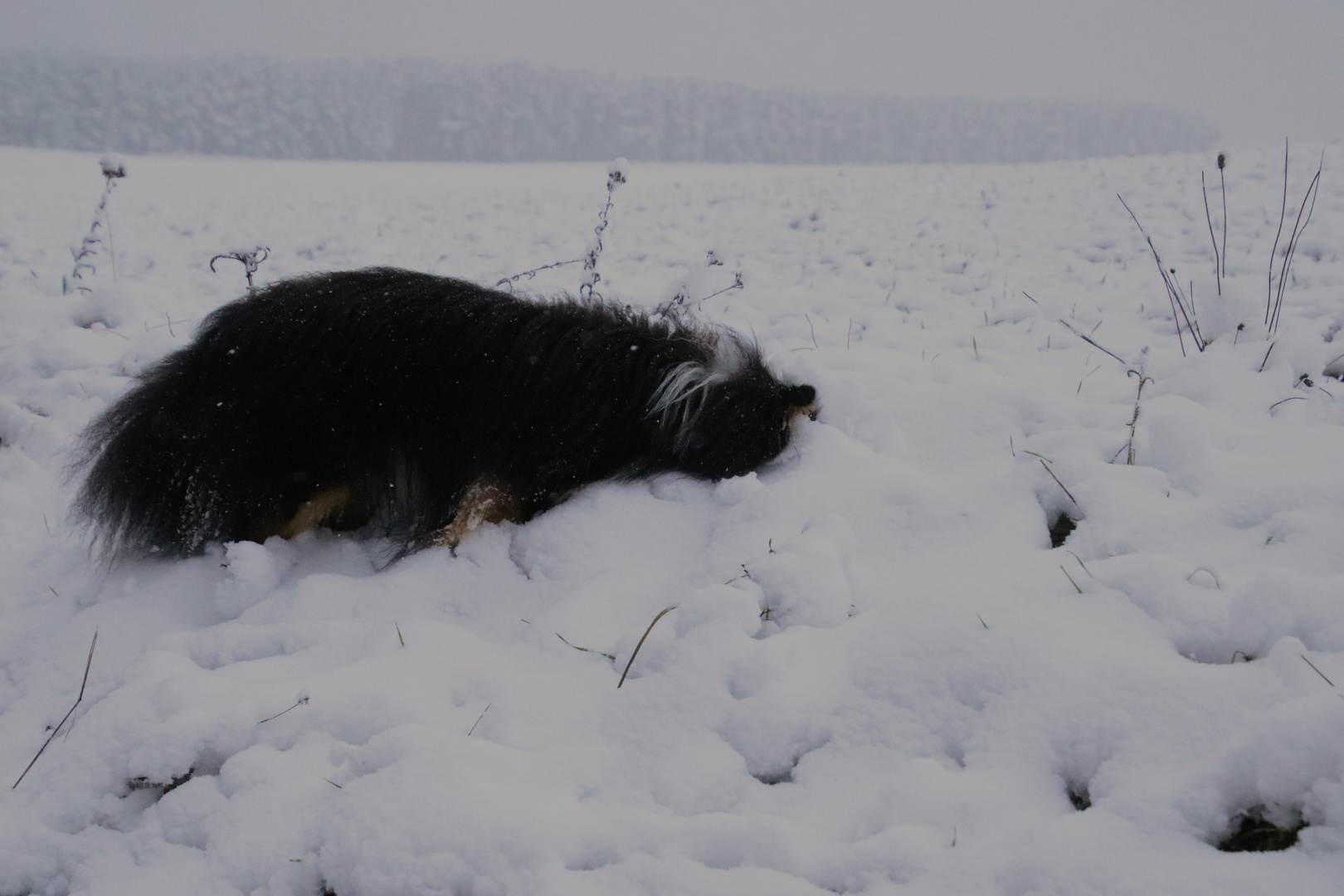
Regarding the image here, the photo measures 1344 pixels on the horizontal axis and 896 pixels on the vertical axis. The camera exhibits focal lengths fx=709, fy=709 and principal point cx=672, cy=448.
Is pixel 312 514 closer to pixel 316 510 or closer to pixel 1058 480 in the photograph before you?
pixel 316 510

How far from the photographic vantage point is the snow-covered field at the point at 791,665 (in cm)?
125

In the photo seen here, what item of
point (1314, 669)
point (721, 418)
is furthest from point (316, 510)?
point (1314, 669)

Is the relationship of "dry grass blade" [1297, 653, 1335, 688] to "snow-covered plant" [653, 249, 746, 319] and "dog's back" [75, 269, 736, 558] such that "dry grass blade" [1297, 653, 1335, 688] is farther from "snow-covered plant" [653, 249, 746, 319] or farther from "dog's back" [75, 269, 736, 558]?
"snow-covered plant" [653, 249, 746, 319]

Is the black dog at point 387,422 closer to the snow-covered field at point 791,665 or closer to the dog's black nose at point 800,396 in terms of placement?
the dog's black nose at point 800,396

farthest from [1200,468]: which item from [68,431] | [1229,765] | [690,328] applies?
[68,431]

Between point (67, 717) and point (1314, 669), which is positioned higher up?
point (1314, 669)

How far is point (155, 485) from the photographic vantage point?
2506 mm

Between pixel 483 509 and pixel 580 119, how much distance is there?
3677 cm

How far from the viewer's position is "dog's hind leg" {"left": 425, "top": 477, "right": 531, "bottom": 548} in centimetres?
253

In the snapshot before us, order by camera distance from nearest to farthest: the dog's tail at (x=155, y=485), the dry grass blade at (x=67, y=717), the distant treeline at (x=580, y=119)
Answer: the dry grass blade at (x=67, y=717)
the dog's tail at (x=155, y=485)
the distant treeline at (x=580, y=119)

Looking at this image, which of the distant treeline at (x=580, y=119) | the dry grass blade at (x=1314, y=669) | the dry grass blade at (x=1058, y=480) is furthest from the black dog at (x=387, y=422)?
the distant treeline at (x=580, y=119)

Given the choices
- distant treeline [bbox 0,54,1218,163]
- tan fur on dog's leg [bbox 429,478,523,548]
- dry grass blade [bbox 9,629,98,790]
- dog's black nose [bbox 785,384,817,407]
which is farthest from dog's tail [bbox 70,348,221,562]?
distant treeline [bbox 0,54,1218,163]

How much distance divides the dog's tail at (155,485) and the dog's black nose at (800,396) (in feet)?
7.04

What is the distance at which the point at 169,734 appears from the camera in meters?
1.63
